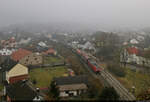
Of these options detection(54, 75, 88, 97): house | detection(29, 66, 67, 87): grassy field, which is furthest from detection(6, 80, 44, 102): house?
detection(29, 66, 67, 87): grassy field

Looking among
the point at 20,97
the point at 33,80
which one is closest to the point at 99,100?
the point at 20,97

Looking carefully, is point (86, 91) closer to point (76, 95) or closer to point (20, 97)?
point (76, 95)

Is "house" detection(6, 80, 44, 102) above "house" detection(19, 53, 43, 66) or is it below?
below

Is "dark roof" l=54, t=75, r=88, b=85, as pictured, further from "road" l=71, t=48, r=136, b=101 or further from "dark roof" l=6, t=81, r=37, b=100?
"dark roof" l=6, t=81, r=37, b=100

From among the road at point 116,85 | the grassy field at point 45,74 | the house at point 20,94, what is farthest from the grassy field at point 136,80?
the house at point 20,94

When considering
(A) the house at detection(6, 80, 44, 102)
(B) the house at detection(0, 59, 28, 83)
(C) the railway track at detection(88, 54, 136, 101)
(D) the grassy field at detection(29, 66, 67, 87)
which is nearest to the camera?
(A) the house at detection(6, 80, 44, 102)

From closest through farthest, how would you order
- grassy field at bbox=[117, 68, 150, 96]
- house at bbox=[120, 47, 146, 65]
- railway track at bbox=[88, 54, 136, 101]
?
1. railway track at bbox=[88, 54, 136, 101]
2. grassy field at bbox=[117, 68, 150, 96]
3. house at bbox=[120, 47, 146, 65]

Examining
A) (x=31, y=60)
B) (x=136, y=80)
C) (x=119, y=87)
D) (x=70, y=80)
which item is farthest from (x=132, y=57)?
(x=31, y=60)

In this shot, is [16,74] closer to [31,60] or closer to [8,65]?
[8,65]
